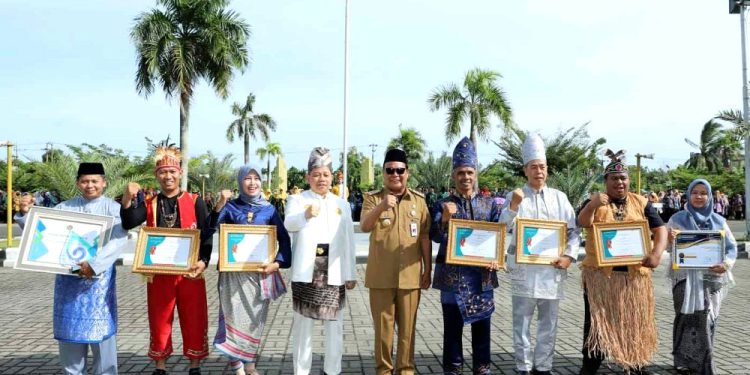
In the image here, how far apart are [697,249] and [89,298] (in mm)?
4951

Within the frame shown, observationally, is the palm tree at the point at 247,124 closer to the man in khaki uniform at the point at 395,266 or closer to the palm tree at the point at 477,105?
the palm tree at the point at 477,105

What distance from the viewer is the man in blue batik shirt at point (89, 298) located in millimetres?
4172

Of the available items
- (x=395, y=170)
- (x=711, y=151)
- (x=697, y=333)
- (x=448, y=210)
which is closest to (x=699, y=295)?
(x=697, y=333)

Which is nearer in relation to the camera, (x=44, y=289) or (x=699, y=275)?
(x=699, y=275)

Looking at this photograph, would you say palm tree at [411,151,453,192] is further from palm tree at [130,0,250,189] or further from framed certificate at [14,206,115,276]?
framed certificate at [14,206,115,276]

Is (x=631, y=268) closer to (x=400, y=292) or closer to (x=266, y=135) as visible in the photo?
(x=400, y=292)

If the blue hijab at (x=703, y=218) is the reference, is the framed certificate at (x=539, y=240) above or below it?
below

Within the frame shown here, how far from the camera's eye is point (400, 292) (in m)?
4.57

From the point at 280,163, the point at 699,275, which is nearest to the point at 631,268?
the point at 699,275

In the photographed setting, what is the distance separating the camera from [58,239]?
4.13 m

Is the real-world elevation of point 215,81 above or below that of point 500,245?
above

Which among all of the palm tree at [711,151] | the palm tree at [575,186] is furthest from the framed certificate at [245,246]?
the palm tree at [711,151]

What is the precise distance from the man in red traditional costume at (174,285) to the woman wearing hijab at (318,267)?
83 cm

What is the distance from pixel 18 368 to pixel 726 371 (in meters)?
6.38
